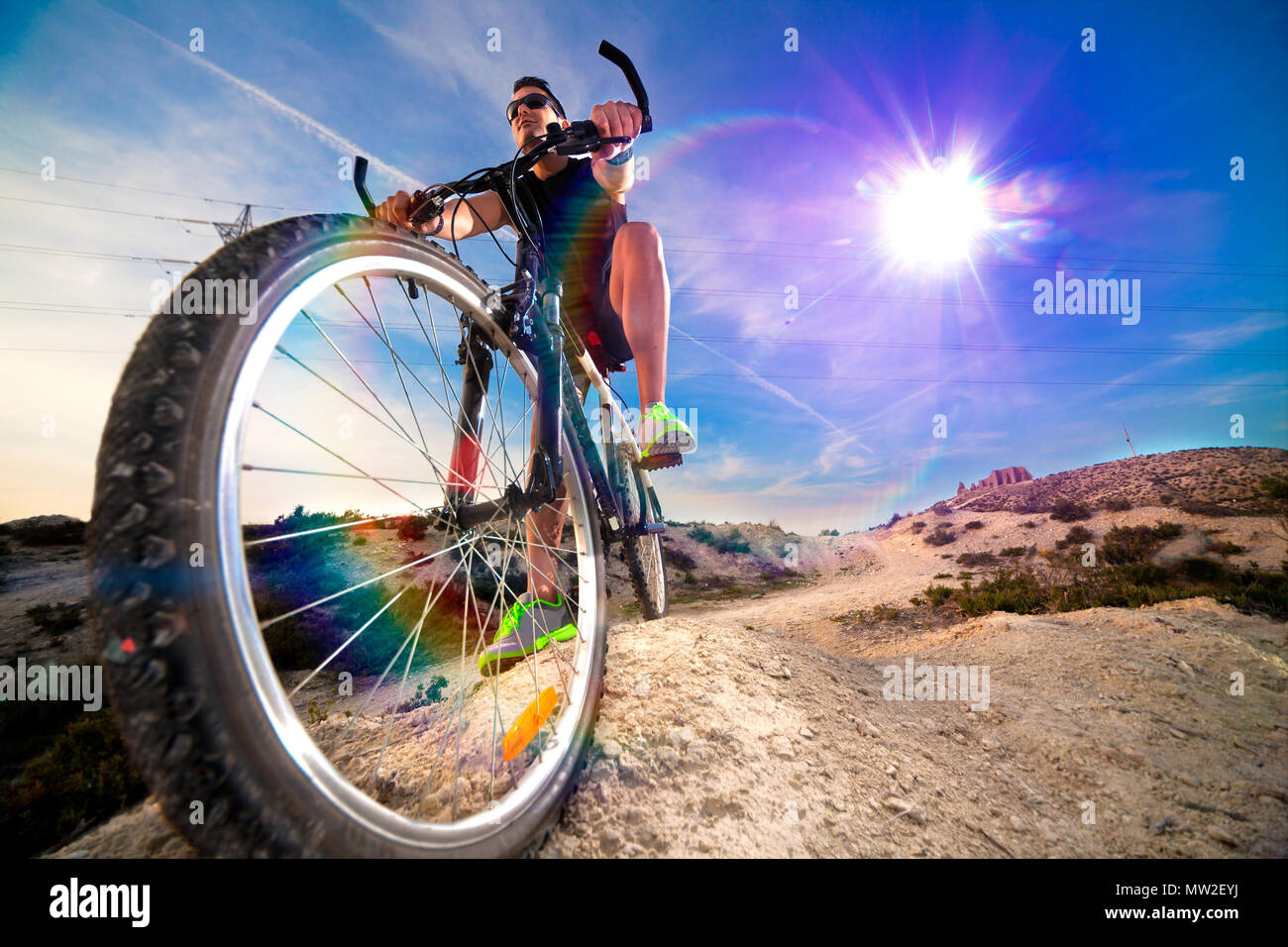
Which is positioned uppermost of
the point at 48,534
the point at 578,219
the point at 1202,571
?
the point at 578,219

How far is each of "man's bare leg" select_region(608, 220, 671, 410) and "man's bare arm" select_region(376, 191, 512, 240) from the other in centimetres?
70

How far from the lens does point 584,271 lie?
9.86 ft

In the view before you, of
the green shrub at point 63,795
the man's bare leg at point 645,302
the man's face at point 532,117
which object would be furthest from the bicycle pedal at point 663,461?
the green shrub at point 63,795

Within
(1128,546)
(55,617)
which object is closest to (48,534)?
A: (55,617)

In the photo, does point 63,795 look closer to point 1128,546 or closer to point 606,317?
point 606,317

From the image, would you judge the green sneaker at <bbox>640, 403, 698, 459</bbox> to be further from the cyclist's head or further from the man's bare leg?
the cyclist's head

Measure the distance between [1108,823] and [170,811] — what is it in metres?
3.04

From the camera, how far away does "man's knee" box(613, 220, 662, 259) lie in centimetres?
262

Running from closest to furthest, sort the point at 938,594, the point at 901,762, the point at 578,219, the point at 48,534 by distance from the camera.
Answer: the point at 901,762 < the point at 578,219 < the point at 938,594 < the point at 48,534

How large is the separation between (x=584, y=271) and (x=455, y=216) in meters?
1.20
